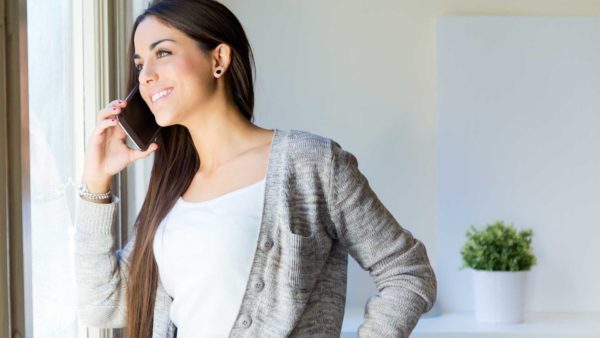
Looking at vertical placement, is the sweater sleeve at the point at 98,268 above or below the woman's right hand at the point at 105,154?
below

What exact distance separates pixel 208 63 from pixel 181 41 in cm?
5

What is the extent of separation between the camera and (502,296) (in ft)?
11.0

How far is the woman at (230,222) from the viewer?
1408 millimetres

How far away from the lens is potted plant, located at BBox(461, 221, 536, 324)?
3.34 metres

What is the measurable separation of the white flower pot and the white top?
2062 millimetres

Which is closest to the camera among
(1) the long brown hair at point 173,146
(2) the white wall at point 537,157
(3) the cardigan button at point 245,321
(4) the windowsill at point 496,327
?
(3) the cardigan button at point 245,321

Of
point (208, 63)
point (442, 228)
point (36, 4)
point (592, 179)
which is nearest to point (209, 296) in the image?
point (208, 63)

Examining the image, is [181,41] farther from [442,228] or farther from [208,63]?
[442,228]

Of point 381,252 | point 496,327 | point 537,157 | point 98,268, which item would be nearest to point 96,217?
point 98,268

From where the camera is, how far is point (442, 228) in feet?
11.9

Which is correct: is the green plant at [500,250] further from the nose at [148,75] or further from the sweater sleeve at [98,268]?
the nose at [148,75]

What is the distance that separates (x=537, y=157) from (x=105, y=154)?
238 cm

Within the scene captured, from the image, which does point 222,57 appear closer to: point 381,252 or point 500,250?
point 381,252

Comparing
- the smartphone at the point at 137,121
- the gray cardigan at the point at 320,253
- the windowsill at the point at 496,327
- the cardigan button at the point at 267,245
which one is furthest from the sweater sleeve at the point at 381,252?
the windowsill at the point at 496,327
